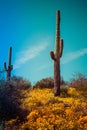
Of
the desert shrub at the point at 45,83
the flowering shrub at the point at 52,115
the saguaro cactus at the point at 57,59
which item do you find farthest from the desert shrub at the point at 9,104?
the desert shrub at the point at 45,83

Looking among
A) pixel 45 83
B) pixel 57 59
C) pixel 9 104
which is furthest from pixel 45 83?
pixel 9 104

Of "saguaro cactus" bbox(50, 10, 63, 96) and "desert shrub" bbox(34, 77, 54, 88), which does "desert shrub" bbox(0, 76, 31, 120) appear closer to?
"saguaro cactus" bbox(50, 10, 63, 96)

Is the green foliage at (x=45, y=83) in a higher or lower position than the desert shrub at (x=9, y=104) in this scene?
higher

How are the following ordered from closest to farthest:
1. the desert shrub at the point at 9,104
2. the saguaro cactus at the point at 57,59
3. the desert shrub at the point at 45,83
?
the desert shrub at the point at 9,104, the saguaro cactus at the point at 57,59, the desert shrub at the point at 45,83

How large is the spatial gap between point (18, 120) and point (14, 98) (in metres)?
1.69

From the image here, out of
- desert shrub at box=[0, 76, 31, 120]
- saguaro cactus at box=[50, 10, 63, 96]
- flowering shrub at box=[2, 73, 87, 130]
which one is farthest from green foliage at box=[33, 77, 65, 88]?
desert shrub at box=[0, 76, 31, 120]

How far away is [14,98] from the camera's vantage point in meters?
16.9

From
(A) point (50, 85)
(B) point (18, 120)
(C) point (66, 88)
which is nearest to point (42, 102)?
(B) point (18, 120)

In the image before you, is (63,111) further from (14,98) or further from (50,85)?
(50,85)

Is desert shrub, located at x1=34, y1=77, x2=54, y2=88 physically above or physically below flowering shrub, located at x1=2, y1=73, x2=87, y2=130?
above

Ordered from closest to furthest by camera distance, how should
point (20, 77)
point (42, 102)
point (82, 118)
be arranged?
point (82, 118) < point (42, 102) < point (20, 77)

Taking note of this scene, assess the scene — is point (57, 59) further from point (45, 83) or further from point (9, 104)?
point (9, 104)

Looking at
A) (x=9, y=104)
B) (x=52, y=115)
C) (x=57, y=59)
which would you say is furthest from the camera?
(x=57, y=59)

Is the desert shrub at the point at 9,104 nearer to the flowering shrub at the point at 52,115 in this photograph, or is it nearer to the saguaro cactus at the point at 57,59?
the flowering shrub at the point at 52,115
